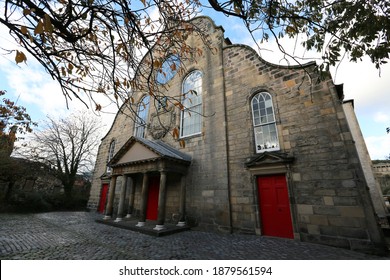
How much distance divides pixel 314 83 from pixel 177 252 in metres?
7.27

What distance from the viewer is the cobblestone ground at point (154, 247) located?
15.3 ft

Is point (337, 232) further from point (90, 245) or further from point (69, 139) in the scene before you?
point (69, 139)

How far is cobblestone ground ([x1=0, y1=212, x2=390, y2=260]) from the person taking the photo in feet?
15.3

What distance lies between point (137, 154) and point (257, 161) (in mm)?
5979

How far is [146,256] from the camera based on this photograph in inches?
185

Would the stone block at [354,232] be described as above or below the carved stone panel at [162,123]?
below

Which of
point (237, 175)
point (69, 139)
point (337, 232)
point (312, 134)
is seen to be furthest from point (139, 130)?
point (337, 232)

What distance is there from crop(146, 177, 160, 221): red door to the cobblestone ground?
294cm

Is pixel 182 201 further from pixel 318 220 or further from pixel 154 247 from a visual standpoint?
pixel 318 220

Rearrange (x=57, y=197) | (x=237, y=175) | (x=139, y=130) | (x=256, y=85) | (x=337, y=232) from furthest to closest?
1. (x=57, y=197)
2. (x=139, y=130)
3. (x=256, y=85)
4. (x=237, y=175)
5. (x=337, y=232)

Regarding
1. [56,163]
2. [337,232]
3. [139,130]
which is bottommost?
[337,232]

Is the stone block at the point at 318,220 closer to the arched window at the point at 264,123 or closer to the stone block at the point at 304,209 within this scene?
the stone block at the point at 304,209

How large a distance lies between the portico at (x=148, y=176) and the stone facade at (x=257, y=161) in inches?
2.5

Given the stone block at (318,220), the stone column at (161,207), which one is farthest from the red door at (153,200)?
the stone block at (318,220)
